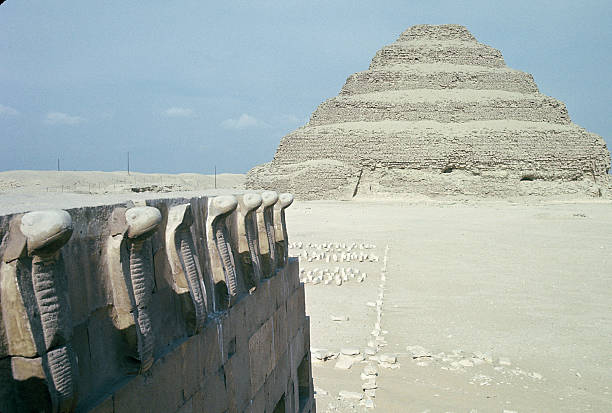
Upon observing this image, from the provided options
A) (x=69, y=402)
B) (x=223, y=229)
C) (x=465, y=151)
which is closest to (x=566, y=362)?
(x=223, y=229)

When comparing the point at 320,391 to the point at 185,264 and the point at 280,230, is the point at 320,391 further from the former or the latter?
the point at 185,264

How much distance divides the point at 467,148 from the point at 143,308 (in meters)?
41.6

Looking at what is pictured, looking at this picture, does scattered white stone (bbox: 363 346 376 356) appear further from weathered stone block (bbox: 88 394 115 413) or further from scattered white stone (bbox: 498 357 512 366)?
weathered stone block (bbox: 88 394 115 413)

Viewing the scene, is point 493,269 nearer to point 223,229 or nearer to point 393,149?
point 223,229

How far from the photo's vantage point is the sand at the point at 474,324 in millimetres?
6070

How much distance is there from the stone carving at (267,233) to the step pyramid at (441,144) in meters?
36.4

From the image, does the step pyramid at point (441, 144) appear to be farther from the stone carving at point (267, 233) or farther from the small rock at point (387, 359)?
the stone carving at point (267, 233)

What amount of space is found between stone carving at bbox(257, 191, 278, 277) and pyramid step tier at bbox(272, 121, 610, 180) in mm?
38513

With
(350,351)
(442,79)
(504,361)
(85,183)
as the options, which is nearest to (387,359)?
(350,351)

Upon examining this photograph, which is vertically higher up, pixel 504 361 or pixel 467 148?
pixel 467 148

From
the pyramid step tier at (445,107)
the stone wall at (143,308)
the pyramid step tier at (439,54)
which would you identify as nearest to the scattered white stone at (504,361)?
the stone wall at (143,308)

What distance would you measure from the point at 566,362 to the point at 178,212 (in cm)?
639

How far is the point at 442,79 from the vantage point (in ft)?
160

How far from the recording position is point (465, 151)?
4138 cm
